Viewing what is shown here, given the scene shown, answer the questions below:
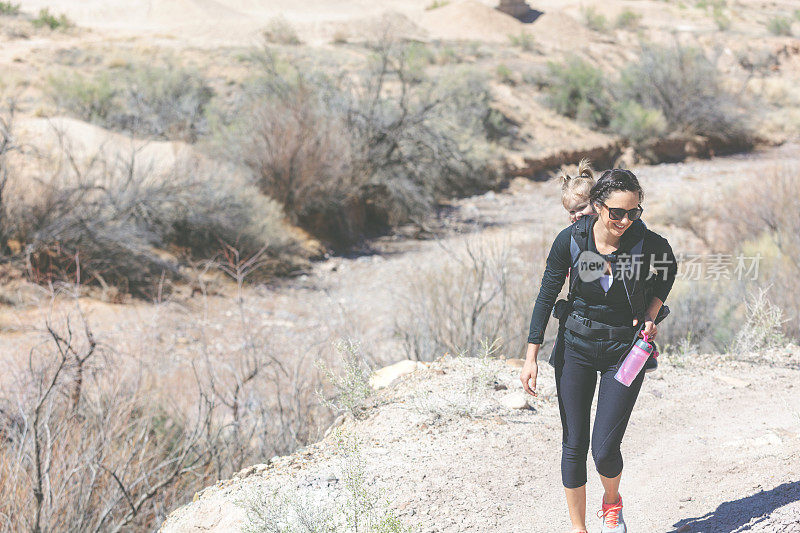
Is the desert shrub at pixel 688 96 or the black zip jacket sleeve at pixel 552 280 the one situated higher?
the desert shrub at pixel 688 96

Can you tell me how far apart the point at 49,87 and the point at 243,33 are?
1380cm

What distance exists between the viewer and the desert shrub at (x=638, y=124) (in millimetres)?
21266

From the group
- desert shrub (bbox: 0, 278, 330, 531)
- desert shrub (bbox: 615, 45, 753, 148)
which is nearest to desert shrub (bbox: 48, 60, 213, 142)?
desert shrub (bbox: 0, 278, 330, 531)

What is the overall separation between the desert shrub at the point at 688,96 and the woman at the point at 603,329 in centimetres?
2116

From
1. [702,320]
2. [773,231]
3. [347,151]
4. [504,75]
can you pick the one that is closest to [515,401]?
[702,320]

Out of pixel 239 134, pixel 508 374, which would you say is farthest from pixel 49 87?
pixel 508 374

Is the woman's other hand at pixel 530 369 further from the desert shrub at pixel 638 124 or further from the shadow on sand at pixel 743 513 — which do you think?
the desert shrub at pixel 638 124

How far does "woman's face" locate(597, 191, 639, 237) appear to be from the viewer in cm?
260

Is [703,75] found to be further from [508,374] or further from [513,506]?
[513,506]

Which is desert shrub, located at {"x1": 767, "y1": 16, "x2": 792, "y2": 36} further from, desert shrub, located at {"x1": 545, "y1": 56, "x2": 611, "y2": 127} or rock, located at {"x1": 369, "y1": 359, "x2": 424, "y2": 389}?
rock, located at {"x1": 369, "y1": 359, "x2": 424, "y2": 389}

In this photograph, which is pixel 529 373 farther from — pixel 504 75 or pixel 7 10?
pixel 7 10

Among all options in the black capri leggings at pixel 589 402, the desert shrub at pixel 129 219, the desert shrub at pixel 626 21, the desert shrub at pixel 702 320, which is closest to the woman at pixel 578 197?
the black capri leggings at pixel 589 402

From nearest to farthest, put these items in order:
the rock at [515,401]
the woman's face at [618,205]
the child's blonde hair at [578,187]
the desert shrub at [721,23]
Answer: the woman's face at [618,205] → the child's blonde hair at [578,187] → the rock at [515,401] → the desert shrub at [721,23]

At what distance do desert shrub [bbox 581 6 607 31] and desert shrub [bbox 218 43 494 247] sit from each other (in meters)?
21.8
